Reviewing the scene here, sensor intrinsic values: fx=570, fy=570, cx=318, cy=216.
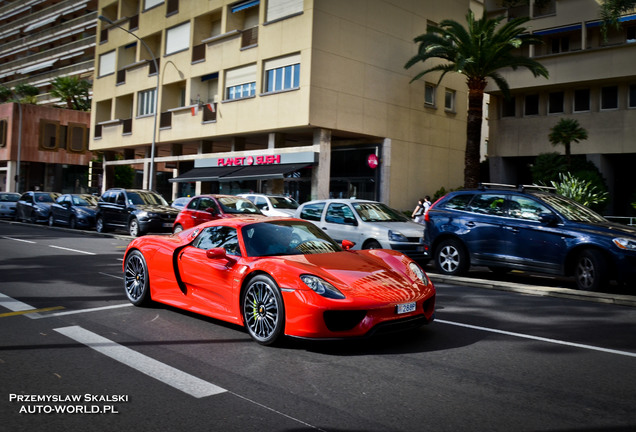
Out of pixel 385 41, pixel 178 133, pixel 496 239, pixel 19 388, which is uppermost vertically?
pixel 385 41

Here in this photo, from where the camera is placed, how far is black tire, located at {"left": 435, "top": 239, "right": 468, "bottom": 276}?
11.1 m

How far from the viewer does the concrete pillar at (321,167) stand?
26750 millimetres

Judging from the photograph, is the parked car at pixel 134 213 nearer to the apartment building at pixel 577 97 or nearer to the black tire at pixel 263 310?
the black tire at pixel 263 310

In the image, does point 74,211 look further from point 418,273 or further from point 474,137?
point 418,273

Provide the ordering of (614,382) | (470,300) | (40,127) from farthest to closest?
(40,127)
(470,300)
(614,382)

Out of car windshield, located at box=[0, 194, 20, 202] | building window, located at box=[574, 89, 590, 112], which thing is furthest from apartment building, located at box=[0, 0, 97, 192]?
building window, located at box=[574, 89, 590, 112]

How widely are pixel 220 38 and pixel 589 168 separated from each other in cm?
2060

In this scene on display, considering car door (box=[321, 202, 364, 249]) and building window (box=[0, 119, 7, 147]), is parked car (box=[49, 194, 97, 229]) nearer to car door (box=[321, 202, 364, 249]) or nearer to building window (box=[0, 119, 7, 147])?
car door (box=[321, 202, 364, 249])

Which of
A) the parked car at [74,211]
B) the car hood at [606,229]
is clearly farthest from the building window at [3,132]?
the car hood at [606,229]

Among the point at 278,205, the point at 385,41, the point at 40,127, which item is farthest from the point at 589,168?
the point at 40,127

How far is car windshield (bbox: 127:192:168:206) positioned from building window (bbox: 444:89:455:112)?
1897 cm

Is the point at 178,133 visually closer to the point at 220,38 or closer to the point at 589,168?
the point at 220,38

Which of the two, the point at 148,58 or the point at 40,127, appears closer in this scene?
the point at 148,58

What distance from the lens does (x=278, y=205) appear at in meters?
19.4
